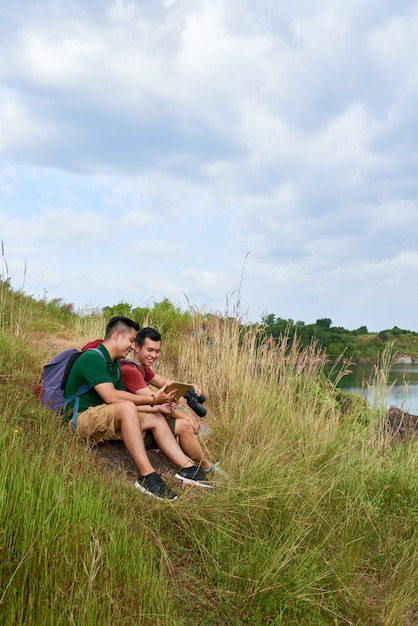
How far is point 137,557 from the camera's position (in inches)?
107

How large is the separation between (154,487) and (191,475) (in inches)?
17.6

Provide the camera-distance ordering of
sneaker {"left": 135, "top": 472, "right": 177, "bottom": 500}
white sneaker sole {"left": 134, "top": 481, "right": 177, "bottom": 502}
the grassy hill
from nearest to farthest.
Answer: the grassy hill, white sneaker sole {"left": 134, "top": 481, "right": 177, "bottom": 502}, sneaker {"left": 135, "top": 472, "right": 177, "bottom": 500}

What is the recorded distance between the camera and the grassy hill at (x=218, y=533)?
2367mm

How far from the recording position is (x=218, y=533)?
327 centimetres

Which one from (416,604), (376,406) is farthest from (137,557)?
(376,406)

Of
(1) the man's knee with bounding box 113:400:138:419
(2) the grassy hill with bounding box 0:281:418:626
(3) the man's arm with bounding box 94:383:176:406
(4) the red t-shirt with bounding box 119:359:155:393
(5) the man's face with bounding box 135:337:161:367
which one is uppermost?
(5) the man's face with bounding box 135:337:161:367

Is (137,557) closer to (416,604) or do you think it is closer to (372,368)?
(416,604)

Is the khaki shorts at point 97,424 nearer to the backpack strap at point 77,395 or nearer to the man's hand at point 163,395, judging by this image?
the backpack strap at point 77,395

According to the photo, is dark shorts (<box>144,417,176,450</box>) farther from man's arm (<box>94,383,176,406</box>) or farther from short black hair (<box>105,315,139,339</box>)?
short black hair (<box>105,315,139,339</box>)

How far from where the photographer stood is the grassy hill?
2.37m

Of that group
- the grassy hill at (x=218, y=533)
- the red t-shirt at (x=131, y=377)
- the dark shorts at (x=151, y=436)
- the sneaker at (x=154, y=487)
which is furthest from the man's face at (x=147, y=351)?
the sneaker at (x=154, y=487)

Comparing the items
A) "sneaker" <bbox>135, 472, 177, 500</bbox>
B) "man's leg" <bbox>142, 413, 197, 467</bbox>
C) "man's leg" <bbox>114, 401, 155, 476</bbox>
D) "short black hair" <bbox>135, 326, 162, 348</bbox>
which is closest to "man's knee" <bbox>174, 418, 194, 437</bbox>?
"man's leg" <bbox>142, 413, 197, 467</bbox>

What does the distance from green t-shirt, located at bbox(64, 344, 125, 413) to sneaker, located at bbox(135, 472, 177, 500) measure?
78cm

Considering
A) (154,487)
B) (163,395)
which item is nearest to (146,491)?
(154,487)
